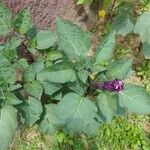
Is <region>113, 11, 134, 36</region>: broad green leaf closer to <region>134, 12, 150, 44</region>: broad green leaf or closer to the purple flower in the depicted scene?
<region>134, 12, 150, 44</region>: broad green leaf

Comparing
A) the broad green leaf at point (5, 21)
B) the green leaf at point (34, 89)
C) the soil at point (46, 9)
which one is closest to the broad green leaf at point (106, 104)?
the green leaf at point (34, 89)

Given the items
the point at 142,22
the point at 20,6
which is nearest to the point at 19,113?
the point at 20,6

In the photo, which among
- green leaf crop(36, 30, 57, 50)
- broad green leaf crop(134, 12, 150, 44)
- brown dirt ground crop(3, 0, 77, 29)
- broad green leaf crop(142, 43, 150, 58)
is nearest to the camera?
green leaf crop(36, 30, 57, 50)

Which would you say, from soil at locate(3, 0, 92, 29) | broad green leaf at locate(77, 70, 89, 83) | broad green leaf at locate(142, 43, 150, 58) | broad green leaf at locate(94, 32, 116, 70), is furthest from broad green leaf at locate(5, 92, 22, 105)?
broad green leaf at locate(142, 43, 150, 58)

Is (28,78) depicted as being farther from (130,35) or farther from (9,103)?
(130,35)

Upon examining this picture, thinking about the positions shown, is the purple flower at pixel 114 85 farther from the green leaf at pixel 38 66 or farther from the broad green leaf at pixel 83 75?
the green leaf at pixel 38 66
